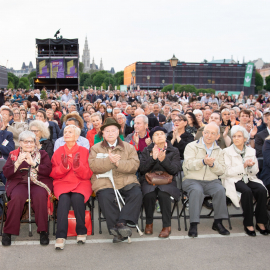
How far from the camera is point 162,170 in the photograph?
15.8 feet

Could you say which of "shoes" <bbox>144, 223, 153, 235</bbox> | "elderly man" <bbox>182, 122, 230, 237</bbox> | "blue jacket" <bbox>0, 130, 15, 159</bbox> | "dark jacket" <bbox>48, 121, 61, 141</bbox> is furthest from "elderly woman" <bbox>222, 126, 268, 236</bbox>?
"dark jacket" <bbox>48, 121, 61, 141</bbox>

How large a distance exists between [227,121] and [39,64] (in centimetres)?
2445

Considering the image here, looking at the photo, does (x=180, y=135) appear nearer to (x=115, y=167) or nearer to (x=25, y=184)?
(x=115, y=167)

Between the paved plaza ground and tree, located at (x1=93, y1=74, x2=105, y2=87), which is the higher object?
tree, located at (x1=93, y1=74, x2=105, y2=87)

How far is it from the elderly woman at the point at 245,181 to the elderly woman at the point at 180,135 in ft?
3.29

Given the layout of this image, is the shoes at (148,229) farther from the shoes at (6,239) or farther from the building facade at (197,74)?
the building facade at (197,74)

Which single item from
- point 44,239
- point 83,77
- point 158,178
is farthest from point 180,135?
point 83,77

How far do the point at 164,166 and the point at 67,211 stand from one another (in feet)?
5.21

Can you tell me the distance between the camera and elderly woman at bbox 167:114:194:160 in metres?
5.75

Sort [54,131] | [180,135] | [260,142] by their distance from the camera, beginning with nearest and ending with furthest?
1. [260,142]
2. [180,135]
3. [54,131]

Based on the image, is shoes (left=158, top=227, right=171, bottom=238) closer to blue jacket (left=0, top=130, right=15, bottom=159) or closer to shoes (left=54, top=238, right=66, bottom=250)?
shoes (left=54, top=238, right=66, bottom=250)

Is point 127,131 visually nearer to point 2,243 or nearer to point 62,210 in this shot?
point 62,210

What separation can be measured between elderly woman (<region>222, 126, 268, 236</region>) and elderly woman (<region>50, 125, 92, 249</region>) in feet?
7.39

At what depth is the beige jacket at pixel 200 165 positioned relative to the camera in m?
4.74
